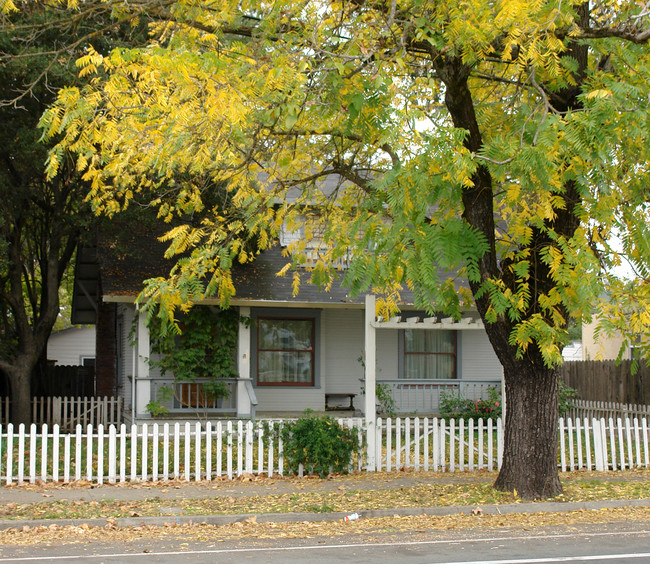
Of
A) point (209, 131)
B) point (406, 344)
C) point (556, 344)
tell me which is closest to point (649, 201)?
point (556, 344)

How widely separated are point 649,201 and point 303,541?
6449 millimetres

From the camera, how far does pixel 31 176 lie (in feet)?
63.0

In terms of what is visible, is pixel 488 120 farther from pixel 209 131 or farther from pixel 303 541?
pixel 303 541

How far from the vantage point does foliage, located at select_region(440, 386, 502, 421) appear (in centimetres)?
1950

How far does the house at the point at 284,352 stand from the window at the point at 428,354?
0.09 ft

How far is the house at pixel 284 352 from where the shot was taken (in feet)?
60.2

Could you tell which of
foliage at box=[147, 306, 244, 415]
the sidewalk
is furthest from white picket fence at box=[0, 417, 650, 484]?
foliage at box=[147, 306, 244, 415]

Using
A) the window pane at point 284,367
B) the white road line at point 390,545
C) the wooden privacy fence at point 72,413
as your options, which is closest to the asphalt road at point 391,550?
the white road line at point 390,545

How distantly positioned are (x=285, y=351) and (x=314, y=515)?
10633 mm

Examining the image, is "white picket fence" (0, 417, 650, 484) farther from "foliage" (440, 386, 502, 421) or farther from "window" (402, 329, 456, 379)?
"window" (402, 329, 456, 379)

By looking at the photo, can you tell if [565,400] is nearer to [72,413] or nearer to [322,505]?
[322,505]

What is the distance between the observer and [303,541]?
29.6 ft

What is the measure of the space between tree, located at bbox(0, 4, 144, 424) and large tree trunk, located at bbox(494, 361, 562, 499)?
9.89 meters

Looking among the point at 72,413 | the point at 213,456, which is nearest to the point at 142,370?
the point at 213,456
